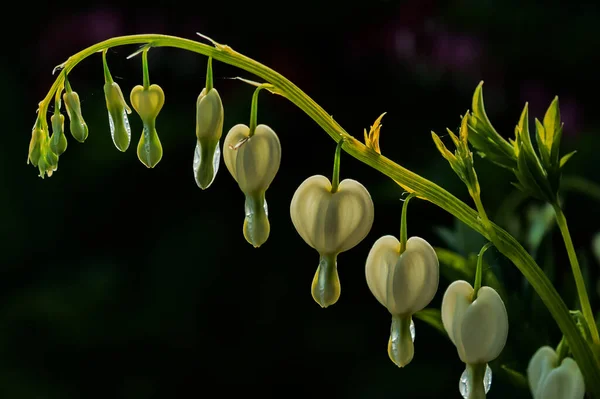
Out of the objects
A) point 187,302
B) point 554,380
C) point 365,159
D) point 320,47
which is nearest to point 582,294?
point 554,380

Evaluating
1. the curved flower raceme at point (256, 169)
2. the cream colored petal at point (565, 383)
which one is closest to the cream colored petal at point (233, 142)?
the curved flower raceme at point (256, 169)

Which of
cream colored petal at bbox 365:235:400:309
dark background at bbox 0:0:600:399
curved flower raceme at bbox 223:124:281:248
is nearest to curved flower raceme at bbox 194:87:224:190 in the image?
curved flower raceme at bbox 223:124:281:248

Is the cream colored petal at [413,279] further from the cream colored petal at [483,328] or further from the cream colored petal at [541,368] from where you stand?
the cream colored petal at [541,368]

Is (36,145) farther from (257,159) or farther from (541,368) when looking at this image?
(541,368)

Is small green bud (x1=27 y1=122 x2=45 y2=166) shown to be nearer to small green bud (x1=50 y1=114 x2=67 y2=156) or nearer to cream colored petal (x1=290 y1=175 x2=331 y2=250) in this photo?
small green bud (x1=50 y1=114 x2=67 y2=156)

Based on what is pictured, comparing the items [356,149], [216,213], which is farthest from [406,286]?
[216,213]

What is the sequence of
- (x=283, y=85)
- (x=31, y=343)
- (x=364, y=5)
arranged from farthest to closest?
(x=364, y=5), (x=31, y=343), (x=283, y=85)

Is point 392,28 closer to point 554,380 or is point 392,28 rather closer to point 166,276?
point 166,276

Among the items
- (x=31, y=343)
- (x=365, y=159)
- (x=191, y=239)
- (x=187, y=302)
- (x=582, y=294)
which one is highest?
(x=365, y=159)
